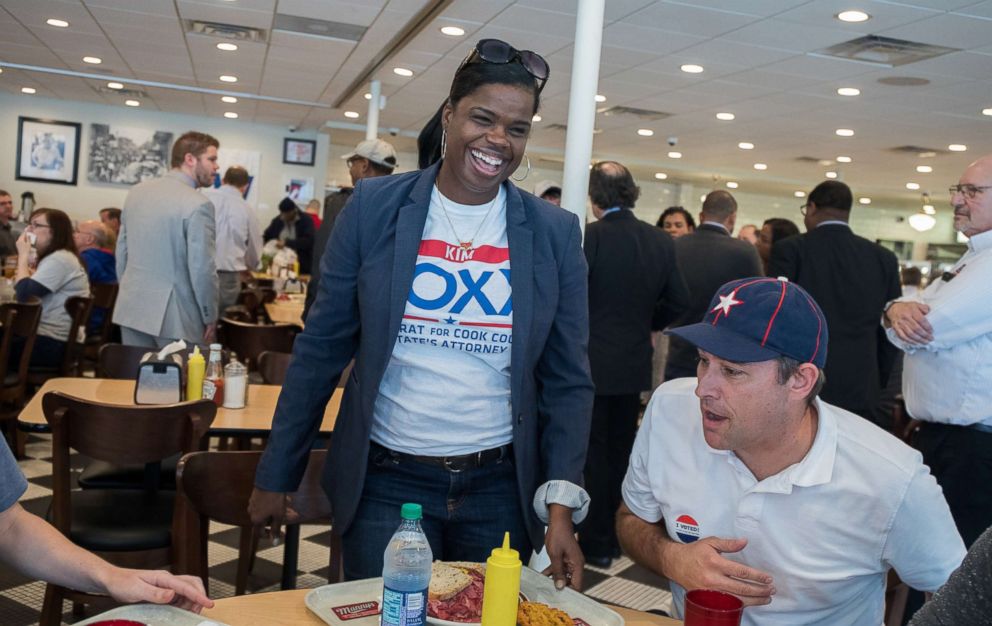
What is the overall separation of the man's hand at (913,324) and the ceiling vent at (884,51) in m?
3.84

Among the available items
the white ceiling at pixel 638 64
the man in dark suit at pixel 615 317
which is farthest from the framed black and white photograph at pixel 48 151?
the man in dark suit at pixel 615 317

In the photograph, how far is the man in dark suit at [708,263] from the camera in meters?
5.00

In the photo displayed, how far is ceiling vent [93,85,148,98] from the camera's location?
11751 mm

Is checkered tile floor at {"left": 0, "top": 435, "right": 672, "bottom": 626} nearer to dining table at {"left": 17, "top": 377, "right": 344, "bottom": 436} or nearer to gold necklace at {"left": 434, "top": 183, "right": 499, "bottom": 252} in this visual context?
dining table at {"left": 17, "top": 377, "right": 344, "bottom": 436}

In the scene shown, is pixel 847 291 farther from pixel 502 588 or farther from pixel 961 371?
pixel 502 588

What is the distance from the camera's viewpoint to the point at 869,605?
1.77 meters

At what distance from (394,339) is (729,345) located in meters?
0.61

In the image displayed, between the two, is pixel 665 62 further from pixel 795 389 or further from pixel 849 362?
pixel 795 389

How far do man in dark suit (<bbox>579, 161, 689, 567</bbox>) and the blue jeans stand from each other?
2.40m

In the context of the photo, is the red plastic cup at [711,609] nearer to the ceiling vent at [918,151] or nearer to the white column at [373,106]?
the white column at [373,106]

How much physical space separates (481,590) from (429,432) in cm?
38

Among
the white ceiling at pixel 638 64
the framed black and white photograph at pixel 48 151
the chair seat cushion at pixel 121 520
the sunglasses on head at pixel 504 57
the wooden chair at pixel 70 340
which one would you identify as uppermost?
the white ceiling at pixel 638 64

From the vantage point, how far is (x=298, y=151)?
47.0ft

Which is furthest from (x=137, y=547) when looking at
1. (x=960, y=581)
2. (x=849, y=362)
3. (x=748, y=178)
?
(x=748, y=178)
